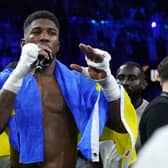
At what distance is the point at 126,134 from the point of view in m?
1.68

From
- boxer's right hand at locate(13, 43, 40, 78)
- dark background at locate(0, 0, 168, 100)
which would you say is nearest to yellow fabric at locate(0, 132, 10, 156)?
boxer's right hand at locate(13, 43, 40, 78)

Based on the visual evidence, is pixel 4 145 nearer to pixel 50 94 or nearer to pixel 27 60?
pixel 50 94

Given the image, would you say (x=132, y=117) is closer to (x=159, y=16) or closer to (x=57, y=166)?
(x=57, y=166)

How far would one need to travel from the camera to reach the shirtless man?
4.92 feet

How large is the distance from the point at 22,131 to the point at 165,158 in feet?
3.80

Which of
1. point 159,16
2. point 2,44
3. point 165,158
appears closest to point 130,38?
point 159,16

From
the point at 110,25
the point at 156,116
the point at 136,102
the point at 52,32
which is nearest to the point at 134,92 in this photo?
the point at 136,102

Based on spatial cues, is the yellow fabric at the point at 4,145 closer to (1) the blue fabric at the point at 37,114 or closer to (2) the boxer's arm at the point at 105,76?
(1) the blue fabric at the point at 37,114

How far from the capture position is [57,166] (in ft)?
5.25

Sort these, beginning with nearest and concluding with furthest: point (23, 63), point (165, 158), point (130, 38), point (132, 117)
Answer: point (165, 158), point (23, 63), point (132, 117), point (130, 38)

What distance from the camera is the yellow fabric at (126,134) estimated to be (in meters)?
1.66

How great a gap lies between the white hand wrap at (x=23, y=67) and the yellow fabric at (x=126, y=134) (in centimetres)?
37

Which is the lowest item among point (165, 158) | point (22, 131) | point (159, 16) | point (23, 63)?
point (22, 131)

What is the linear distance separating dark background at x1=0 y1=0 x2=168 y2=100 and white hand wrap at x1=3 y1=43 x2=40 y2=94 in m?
4.69
